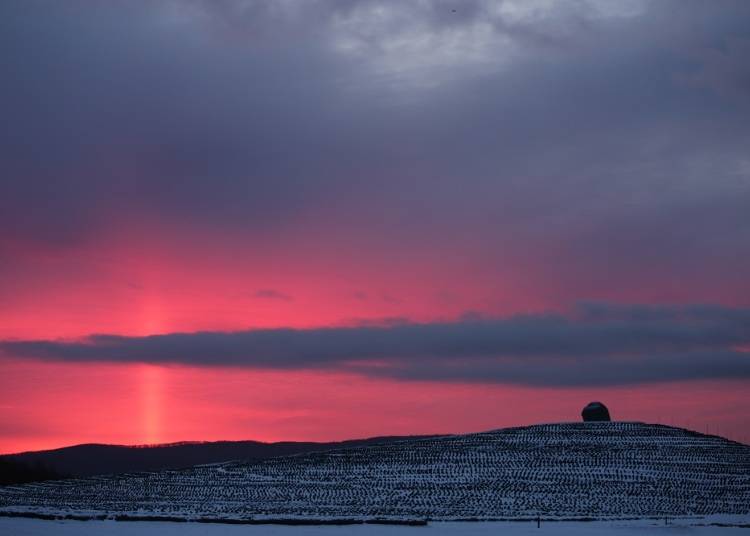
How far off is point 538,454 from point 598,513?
2960 centimetres

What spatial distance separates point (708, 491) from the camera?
82.6 m

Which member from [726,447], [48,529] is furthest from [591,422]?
[48,529]

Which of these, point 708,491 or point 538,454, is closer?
point 708,491

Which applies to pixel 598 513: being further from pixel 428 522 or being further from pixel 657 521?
pixel 428 522

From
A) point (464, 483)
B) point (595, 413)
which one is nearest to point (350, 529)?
point (464, 483)

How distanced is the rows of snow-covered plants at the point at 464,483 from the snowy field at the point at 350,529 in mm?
5467

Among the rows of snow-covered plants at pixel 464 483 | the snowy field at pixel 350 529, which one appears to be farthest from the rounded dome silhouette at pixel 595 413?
the snowy field at pixel 350 529

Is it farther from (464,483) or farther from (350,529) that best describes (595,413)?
(350,529)

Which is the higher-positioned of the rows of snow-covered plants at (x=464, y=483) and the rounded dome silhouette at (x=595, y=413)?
the rounded dome silhouette at (x=595, y=413)

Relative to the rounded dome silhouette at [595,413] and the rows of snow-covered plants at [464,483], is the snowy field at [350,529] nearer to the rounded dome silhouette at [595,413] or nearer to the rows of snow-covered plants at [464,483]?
the rows of snow-covered plants at [464,483]

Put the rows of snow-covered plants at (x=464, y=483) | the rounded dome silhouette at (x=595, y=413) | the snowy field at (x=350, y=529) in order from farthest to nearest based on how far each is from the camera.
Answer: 1. the rounded dome silhouette at (x=595, y=413)
2. the rows of snow-covered plants at (x=464, y=483)
3. the snowy field at (x=350, y=529)

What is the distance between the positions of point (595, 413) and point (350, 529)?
62383 millimetres

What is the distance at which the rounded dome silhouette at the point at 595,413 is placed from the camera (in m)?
115

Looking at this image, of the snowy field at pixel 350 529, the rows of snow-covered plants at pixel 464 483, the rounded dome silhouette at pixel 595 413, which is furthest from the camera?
the rounded dome silhouette at pixel 595 413
